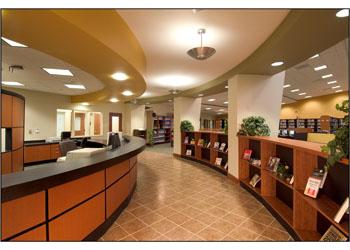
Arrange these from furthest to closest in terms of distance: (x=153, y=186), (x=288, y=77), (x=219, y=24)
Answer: (x=288, y=77)
(x=153, y=186)
(x=219, y=24)

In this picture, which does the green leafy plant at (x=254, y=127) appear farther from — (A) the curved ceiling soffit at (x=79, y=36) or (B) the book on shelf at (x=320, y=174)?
(A) the curved ceiling soffit at (x=79, y=36)

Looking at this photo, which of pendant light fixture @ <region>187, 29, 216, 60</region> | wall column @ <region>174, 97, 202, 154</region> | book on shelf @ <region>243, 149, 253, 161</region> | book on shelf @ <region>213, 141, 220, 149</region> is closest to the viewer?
pendant light fixture @ <region>187, 29, 216, 60</region>

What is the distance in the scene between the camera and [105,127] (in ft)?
33.3

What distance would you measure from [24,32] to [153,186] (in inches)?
144

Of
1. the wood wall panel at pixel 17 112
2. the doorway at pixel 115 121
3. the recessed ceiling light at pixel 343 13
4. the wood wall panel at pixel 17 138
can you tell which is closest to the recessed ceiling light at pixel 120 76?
the wood wall panel at pixel 17 112

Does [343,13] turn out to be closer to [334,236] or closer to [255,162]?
[334,236]

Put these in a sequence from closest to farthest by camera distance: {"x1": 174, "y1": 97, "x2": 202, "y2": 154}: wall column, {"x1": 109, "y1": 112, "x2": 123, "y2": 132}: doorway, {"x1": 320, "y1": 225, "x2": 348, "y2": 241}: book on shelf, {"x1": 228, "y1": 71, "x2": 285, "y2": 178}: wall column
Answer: {"x1": 320, "y1": 225, "x2": 348, "y2": 241}: book on shelf, {"x1": 228, "y1": 71, "x2": 285, "y2": 178}: wall column, {"x1": 174, "y1": 97, "x2": 202, "y2": 154}: wall column, {"x1": 109, "y1": 112, "x2": 123, "y2": 132}: doorway

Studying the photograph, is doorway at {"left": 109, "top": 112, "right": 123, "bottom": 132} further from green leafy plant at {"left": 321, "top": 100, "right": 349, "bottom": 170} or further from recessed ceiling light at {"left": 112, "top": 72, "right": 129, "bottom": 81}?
green leafy plant at {"left": 321, "top": 100, "right": 349, "bottom": 170}

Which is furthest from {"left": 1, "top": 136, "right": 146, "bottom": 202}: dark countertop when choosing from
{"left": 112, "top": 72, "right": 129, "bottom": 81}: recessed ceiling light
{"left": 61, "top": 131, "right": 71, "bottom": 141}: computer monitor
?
{"left": 61, "top": 131, "right": 71, "bottom": 141}: computer monitor

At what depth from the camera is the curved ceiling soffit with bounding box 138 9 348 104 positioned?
2193 mm

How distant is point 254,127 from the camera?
167 inches

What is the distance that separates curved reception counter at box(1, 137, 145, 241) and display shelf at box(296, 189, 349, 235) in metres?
2.46
